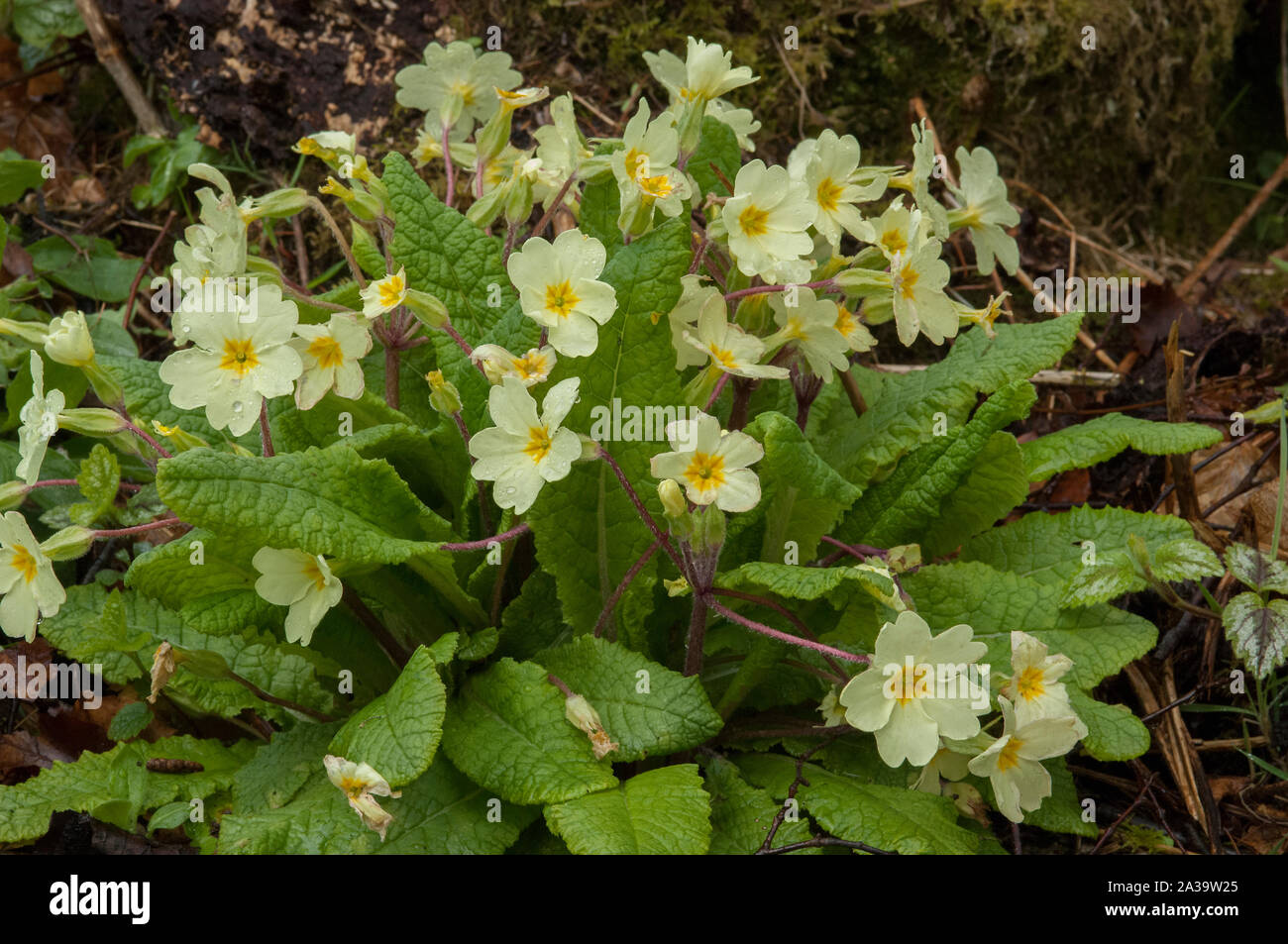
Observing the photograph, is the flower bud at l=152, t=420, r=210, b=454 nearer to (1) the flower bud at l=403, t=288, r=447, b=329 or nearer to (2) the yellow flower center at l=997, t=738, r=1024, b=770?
(1) the flower bud at l=403, t=288, r=447, b=329

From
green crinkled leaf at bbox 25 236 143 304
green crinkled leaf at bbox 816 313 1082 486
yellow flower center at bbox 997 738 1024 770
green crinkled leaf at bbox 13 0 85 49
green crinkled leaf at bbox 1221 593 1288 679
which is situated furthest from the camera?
green crinkled leaf at bbox 13 0 85 49

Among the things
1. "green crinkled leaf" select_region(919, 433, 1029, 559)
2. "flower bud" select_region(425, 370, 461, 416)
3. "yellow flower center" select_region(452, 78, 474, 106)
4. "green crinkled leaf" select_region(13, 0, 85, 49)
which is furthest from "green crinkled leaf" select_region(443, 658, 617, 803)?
"green crinkled leaf" select_region(13, 0, 85, 49)

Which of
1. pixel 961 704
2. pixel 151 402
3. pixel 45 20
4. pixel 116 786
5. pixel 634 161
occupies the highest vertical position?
pixel 45 20

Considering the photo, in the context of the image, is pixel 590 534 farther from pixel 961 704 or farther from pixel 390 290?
pixel 961 704

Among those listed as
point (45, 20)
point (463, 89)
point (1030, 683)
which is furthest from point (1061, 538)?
point (45, 20)

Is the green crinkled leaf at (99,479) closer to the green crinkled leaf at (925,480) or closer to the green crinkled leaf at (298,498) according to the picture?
the green crinkled leaf at (298,498)
